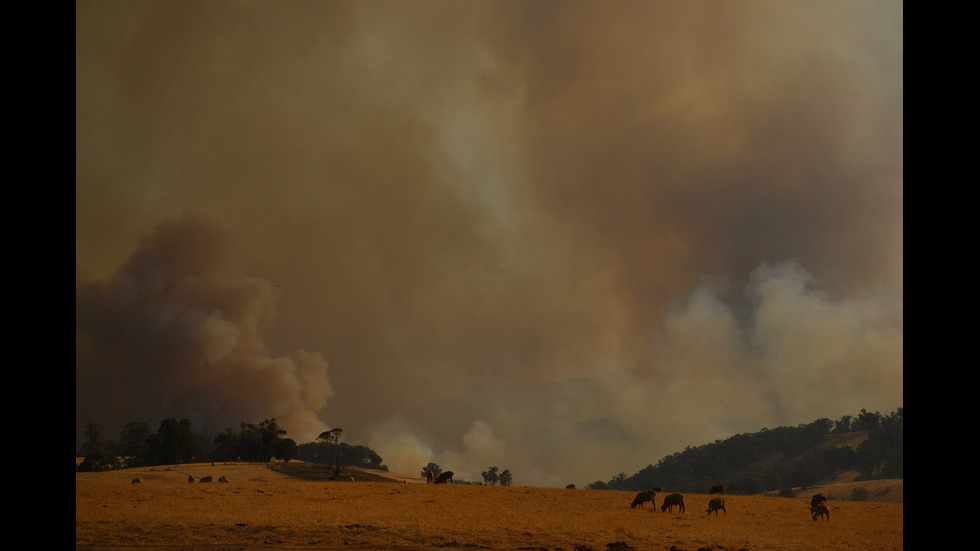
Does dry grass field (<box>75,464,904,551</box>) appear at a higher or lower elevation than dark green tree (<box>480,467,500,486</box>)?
higher

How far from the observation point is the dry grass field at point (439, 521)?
36.3 meters

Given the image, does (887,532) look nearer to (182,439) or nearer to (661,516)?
(661,516)

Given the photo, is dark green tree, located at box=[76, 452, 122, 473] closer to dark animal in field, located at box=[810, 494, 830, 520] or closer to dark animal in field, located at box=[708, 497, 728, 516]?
dark animal in field, located at box=[708, 497, 728, 516]

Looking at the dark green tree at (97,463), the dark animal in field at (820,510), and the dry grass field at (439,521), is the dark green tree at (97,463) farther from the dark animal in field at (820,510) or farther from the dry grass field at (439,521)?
the dark animal in field at (820,510)

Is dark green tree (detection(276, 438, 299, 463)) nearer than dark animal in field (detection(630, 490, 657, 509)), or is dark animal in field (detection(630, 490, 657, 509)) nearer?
dark animal in field (detection(630, 490, 657, 509))

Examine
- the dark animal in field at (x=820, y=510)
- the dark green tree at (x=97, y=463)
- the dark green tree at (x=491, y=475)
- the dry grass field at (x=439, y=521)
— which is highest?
the dry grass field at (x=439, y=521)

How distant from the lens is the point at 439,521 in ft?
140

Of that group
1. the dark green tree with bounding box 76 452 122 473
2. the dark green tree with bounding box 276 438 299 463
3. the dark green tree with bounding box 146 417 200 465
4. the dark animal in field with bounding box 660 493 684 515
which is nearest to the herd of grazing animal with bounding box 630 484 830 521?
the dark animal in field with bounding box 660 493 684 515

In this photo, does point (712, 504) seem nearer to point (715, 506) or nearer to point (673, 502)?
point (715, 506)

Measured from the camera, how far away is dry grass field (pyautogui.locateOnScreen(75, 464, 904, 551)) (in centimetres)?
3628

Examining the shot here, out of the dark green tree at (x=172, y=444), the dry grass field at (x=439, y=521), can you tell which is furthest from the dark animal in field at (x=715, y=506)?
the dark green tree at (x=172, y=444)

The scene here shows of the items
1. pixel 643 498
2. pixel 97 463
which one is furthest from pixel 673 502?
pixel 97 463

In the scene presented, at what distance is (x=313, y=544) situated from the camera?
35344 mm
